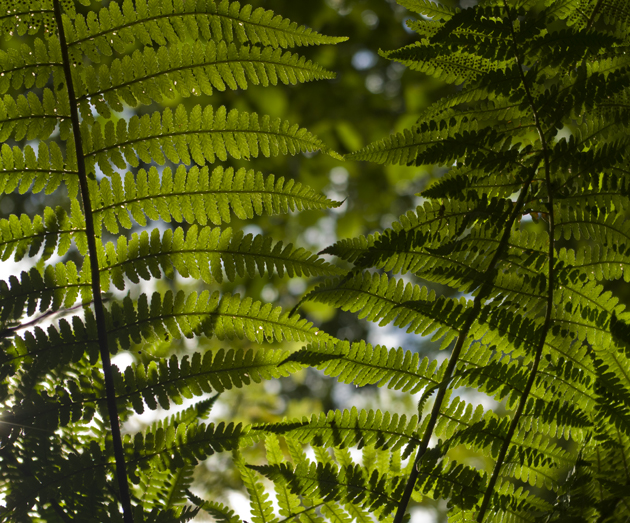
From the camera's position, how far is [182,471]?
127 cm

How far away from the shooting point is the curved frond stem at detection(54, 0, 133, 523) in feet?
3.74

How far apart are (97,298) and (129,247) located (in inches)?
5.7

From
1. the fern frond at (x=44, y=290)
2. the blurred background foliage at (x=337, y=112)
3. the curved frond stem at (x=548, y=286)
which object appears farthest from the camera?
the blurred background foliage at (x=337, y=112)

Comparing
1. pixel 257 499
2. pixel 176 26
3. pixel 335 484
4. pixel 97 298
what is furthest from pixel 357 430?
pixel 176 26

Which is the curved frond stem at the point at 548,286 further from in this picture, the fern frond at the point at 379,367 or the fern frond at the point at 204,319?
the fern frond at the point at 204,319

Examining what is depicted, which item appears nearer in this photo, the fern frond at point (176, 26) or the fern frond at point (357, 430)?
the fern frond at point (357, 430)

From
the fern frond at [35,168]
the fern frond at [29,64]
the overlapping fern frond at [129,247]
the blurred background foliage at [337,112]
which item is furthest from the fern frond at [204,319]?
the blurred background foliage at [337,112]

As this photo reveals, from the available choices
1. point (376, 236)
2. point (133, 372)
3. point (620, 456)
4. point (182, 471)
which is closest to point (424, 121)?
point (376, 236)

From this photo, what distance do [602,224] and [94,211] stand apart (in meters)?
1.22

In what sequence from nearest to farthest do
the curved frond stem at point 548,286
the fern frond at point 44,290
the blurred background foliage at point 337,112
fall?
1. the curved frond stem at point 548,286
2. the fern frond at point 44,290
3. the blurred background foliage at point 337,112

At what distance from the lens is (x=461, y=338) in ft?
3.65

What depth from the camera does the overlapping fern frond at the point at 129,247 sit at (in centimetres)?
117

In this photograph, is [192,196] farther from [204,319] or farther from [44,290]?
[44,290]

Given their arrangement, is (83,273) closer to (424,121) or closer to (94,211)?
(94,211)
